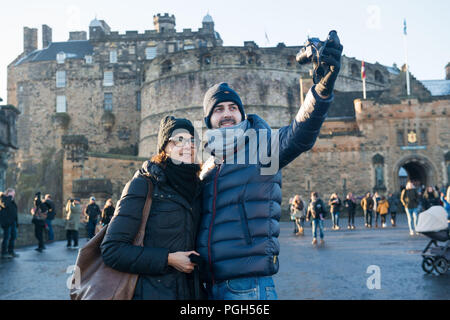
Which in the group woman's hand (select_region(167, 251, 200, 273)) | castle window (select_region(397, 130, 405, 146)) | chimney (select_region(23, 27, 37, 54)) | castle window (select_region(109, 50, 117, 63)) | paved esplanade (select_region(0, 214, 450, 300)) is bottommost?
paved esplanade (select_region(0, 214, 450, 300))

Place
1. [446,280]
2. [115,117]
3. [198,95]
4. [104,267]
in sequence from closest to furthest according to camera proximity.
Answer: [104,267], [446,280], [198,95], [115,117]

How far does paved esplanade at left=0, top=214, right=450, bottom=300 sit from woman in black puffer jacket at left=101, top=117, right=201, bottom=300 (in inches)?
119

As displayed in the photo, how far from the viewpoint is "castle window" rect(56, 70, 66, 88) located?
4147cm

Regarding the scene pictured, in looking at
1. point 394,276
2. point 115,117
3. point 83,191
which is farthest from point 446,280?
point 115,117

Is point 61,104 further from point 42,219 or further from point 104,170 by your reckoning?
point 42,219

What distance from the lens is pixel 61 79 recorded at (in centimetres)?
4166

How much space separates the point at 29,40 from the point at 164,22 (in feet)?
45.0

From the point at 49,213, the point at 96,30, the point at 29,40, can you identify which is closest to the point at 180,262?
the point at 49,213

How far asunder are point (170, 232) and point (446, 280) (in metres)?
5.04

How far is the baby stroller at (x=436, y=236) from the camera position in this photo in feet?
21.4

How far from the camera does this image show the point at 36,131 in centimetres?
4159

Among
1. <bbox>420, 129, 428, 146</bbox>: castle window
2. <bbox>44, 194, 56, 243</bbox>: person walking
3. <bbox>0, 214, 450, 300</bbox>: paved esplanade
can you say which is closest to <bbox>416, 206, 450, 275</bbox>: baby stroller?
<bbox>0, 214, 450, 300</bbox>: paved esplanade

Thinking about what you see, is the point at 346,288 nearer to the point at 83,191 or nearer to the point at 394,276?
the point at 394,276

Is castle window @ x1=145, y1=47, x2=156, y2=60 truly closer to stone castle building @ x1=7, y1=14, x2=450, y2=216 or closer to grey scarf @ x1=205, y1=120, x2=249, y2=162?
stone castle building @ x1=7, y1=14, x2=450, y2=216
